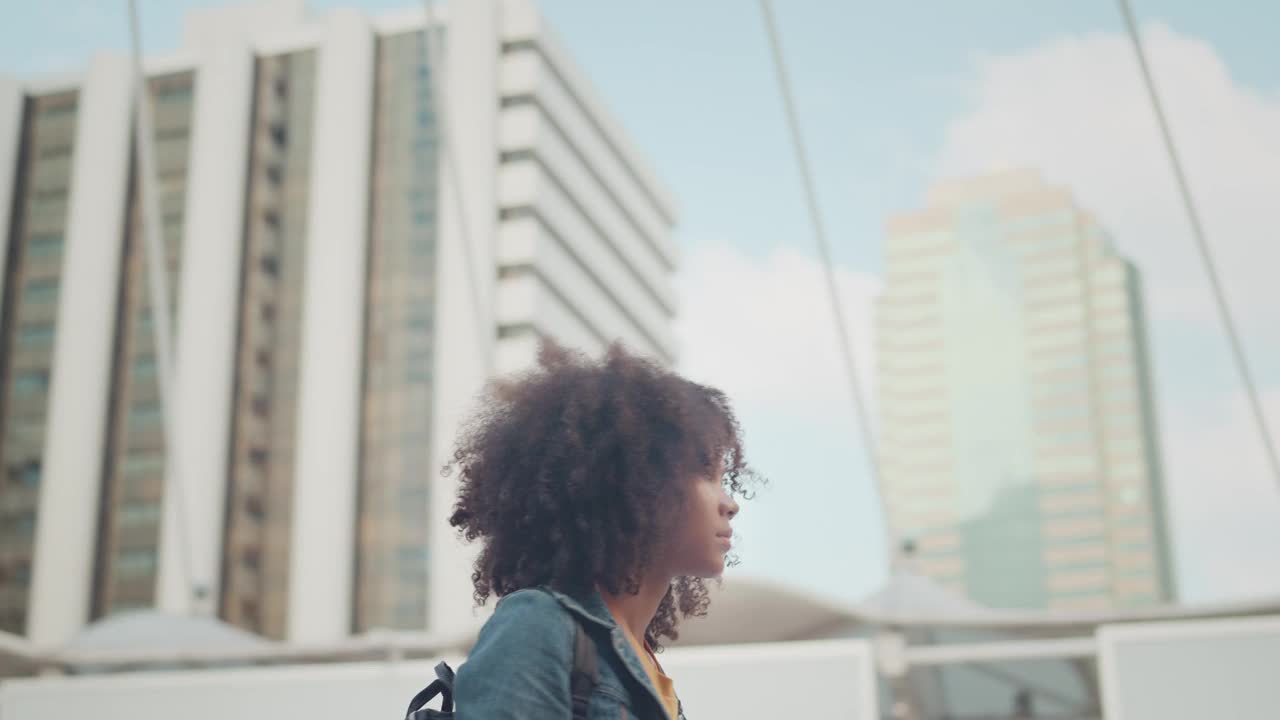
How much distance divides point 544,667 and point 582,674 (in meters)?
0.06

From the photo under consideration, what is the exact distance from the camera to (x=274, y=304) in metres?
51.7

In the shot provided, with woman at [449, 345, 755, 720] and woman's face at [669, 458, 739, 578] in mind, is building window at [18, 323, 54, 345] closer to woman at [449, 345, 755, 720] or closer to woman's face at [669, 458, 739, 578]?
woman at [449, 345, 755, 720]

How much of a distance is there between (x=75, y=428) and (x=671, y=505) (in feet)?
176

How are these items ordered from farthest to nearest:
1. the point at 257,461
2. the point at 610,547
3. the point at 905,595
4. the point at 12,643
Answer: the point at 257,461
the point at 905,595
the point at 12,643
the point at 610,547

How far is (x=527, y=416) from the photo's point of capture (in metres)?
1.68

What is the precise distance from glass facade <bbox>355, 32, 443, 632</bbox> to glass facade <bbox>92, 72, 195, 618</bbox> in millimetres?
6661

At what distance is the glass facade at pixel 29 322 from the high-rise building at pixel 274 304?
8 cm

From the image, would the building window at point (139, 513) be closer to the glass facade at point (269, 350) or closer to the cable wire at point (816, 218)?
the glass facade at point (269, 350)

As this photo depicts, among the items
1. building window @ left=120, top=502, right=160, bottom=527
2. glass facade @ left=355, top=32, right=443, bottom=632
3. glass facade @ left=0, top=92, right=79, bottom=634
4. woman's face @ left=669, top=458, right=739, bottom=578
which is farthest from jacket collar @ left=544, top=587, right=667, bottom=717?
glass facade @ left=0, top=92, right=79, bottom=634

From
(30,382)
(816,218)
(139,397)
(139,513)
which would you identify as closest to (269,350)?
(139,397)

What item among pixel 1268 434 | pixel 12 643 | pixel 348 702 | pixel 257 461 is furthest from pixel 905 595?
pixel 257 461

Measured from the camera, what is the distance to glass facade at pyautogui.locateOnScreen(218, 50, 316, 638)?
159ft

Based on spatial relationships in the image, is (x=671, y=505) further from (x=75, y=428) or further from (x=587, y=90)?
(x=587, y=90)

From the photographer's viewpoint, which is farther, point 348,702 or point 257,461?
point 257,461
